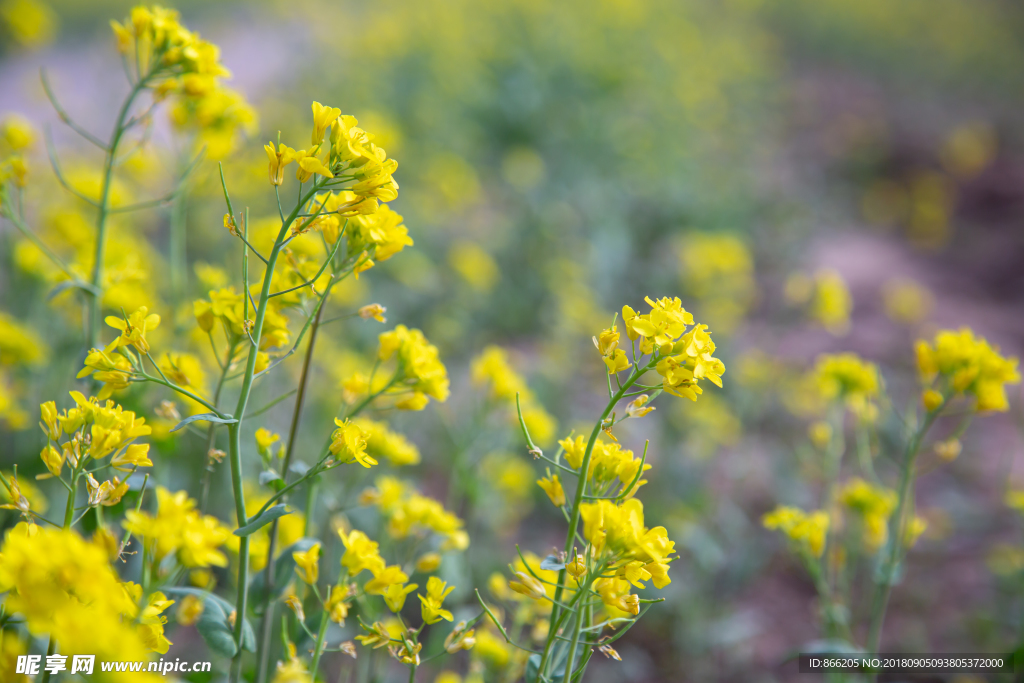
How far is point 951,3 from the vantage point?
41.3 feet

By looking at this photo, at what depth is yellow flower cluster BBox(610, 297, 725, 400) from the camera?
34.4 inches

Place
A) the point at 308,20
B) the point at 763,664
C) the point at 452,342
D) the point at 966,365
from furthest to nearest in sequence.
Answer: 1. the point at 308,20
2. the point at 452,342
3. the point at 763,664
4. the point at 966,365

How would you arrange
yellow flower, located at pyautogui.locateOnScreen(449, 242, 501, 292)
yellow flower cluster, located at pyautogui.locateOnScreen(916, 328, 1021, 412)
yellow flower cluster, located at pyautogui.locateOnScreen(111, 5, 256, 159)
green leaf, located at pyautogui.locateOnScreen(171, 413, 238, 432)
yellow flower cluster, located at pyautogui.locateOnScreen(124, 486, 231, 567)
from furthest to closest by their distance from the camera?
1. yellow flower, located at pyautogui.locateOnScreen(449, 242, 501, 292)
2. yellow flower cluster, located at pyautogui.locateOnScreen(916, 328, 1021, 412)
3. yellow flower cluster, located at pyautogui.locateOnScreen(111, 5, 256, 159)
4. green leaf, located at pyautogui.locateOnScreen(171, 413, 238, 432)
5. yellow flower cluster, located at pyautogui.locateOnScreen(124, 486, 231, 567)

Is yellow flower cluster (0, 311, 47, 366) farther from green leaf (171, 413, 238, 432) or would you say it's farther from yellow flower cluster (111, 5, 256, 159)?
green leaf (171, 413, 238, 432)

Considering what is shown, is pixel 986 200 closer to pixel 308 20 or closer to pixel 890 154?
pixel 890 154

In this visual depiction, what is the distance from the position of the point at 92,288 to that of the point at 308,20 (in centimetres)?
922

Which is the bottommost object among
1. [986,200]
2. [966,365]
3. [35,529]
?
[35,529]

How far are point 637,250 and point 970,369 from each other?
12.2 ft

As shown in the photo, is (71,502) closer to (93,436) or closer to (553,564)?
(93,436)

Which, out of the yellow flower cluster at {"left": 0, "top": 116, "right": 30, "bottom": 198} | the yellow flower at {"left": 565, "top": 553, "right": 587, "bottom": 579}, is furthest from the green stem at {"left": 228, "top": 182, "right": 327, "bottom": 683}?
the yellow flower cluster at {"left": 0, "top": 116, "right": 30, "bottom": 198}

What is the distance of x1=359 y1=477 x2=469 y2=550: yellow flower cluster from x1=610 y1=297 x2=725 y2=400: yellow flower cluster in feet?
1.79

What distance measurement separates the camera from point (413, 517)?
4.03 feet

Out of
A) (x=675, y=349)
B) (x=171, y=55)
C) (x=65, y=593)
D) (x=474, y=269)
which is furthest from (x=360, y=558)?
(x=474, y=269)

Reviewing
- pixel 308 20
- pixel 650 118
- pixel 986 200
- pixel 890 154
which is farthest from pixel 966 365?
pixel 308 20
